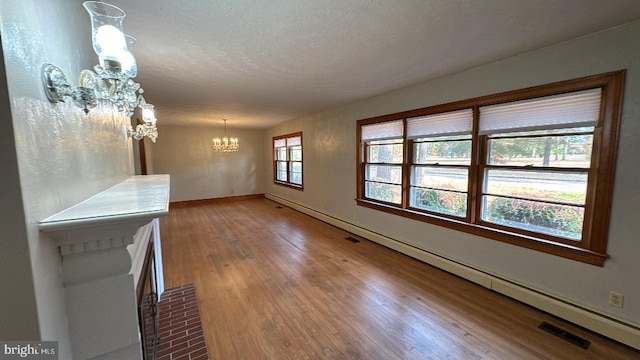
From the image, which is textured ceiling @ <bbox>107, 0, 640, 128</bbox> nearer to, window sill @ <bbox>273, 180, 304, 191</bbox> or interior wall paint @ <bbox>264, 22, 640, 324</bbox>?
interior wall paint @ <bbox>264, 22, 640, 324</bbox>

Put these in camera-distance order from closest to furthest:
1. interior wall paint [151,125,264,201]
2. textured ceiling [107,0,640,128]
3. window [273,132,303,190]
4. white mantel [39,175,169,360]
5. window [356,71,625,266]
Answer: white mantel [39,175,169,360] < textured ceiling [107,0,640,128] < window [356,71,625,266] < window [273,132,303,190] < interior wall paint [151,125,264,201]

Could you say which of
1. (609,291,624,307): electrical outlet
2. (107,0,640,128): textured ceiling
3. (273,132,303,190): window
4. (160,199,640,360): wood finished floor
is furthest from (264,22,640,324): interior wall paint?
(273,132,303,190): window

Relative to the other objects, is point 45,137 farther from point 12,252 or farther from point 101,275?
point 101,275

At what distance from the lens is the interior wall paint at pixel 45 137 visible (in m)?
0.66

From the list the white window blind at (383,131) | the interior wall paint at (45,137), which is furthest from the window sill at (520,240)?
the interior wall paint at (45,137)

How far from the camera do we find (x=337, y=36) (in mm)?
1991

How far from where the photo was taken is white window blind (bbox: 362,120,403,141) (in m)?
3.76

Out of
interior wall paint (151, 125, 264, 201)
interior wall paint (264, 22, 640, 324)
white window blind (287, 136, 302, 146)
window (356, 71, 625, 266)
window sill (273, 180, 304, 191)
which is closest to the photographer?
interior wall paint (264, 22, 640, 324)

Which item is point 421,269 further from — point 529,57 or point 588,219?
point 529,57

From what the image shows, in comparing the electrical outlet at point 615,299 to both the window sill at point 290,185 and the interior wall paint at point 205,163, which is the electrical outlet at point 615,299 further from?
the interior wall paint at point 205,163

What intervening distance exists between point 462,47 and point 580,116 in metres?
1.16

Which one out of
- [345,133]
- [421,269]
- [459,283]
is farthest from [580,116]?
[345,133]

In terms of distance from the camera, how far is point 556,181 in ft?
7.61

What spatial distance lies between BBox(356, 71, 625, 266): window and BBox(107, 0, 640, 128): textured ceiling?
53cm
